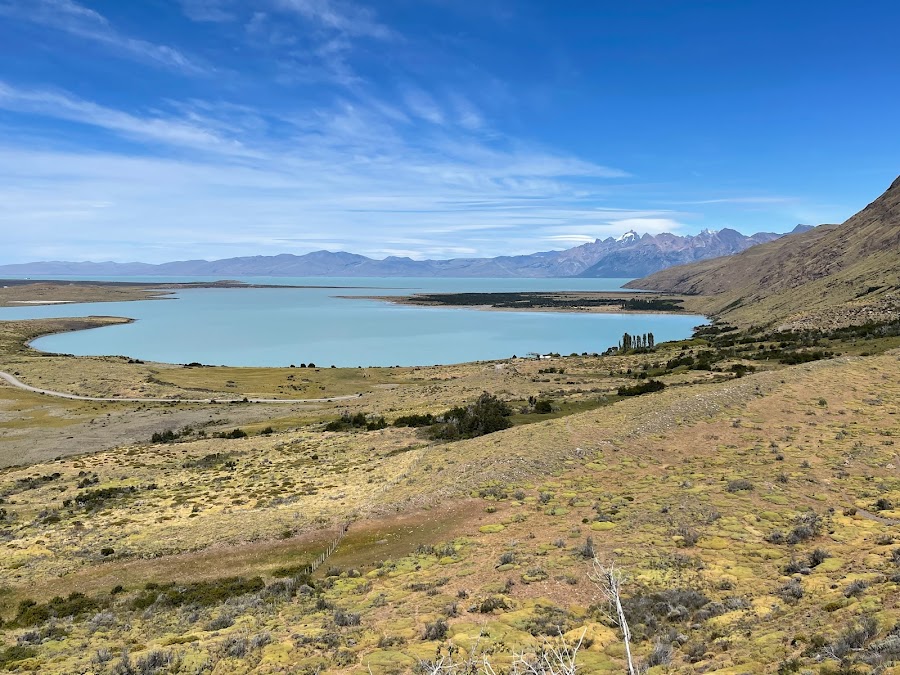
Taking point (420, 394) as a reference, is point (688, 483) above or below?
above

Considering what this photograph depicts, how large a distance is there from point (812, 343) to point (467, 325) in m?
148

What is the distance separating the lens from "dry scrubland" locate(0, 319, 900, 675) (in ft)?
38.3

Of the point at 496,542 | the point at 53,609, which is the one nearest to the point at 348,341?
the point at 53,609

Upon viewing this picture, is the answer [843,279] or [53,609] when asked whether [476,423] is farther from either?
[843,279]

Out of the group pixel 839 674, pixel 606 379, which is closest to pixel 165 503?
pixel 839 674

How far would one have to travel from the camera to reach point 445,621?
1299cm

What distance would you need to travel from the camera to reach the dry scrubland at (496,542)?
1169cm

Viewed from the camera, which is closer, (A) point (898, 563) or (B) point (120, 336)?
(A) point (898, 563)

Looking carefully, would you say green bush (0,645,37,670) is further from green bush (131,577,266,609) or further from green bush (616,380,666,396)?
green bush (616,380,666,396)

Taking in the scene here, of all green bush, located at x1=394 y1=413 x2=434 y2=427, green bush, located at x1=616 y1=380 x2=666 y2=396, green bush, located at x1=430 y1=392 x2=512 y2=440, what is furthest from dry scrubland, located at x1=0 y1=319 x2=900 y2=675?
green bush, located at x1=616 y1=380 x2=666 y2=396

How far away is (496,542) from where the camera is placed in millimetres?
18359

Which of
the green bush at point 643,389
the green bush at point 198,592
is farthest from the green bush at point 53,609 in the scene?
the green bush at point 643,389

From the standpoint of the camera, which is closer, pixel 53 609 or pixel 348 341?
pixel 53 609

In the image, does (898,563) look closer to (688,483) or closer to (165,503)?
(688,483)
